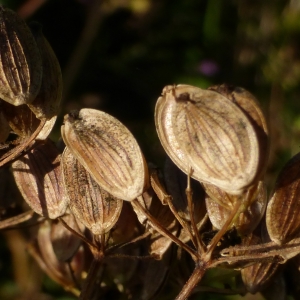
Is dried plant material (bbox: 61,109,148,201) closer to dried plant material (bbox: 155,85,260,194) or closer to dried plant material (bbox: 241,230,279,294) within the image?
dried plant material (bbox: 155,85,260,194)

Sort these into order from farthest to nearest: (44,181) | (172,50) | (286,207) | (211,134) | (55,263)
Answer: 1. (172,50)
2. (55,263)
3. (44,181)
4. (286,207)
5. (211,134)

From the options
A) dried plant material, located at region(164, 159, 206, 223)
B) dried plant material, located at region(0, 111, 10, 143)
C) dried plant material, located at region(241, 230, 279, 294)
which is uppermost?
dried plant material, located at region(0, 111, 10, 143)

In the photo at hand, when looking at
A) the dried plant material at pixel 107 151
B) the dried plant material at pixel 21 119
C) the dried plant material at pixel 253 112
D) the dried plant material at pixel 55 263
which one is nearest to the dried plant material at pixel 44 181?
the dried plant material at pixel 21 119

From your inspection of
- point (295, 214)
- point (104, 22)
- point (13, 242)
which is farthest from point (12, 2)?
point (295, 214)

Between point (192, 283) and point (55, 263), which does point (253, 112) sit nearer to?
point (192, 283)

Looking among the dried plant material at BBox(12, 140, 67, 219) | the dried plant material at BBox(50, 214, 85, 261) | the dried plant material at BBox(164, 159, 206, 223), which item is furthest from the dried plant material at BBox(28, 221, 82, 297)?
the dried plant material at BBox(164, 159, 206, 223)

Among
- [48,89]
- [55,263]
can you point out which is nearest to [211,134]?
[48,89]
